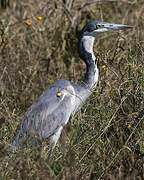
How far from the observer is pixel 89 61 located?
4.96 m

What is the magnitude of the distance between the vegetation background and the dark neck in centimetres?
10

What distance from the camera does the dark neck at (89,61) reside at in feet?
15.9

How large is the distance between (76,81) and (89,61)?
0.87 m

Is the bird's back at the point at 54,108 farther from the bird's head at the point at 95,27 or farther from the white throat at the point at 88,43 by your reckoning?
the bird's head at the point at 95,27

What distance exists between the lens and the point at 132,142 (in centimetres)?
373

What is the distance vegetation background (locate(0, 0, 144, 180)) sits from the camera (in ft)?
11.2

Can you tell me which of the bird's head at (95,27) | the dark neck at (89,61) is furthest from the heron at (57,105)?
the bird's head at (95,27)

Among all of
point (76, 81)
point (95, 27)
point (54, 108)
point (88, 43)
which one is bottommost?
point (76, 81)

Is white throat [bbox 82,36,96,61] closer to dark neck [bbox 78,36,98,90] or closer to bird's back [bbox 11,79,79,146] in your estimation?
dark neck [bbox 78,36,98,90]

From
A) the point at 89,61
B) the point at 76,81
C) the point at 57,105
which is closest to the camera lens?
the point at 57,105

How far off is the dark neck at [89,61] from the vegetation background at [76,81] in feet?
0.34

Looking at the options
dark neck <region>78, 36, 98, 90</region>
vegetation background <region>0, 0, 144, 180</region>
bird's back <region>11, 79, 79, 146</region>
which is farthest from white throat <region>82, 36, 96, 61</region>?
bird's back <region>11, 79, 79, 146</region>

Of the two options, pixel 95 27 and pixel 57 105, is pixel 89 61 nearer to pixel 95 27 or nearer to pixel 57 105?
pixel 95 27

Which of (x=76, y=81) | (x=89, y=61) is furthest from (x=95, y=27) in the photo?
(x=76, y=81)
